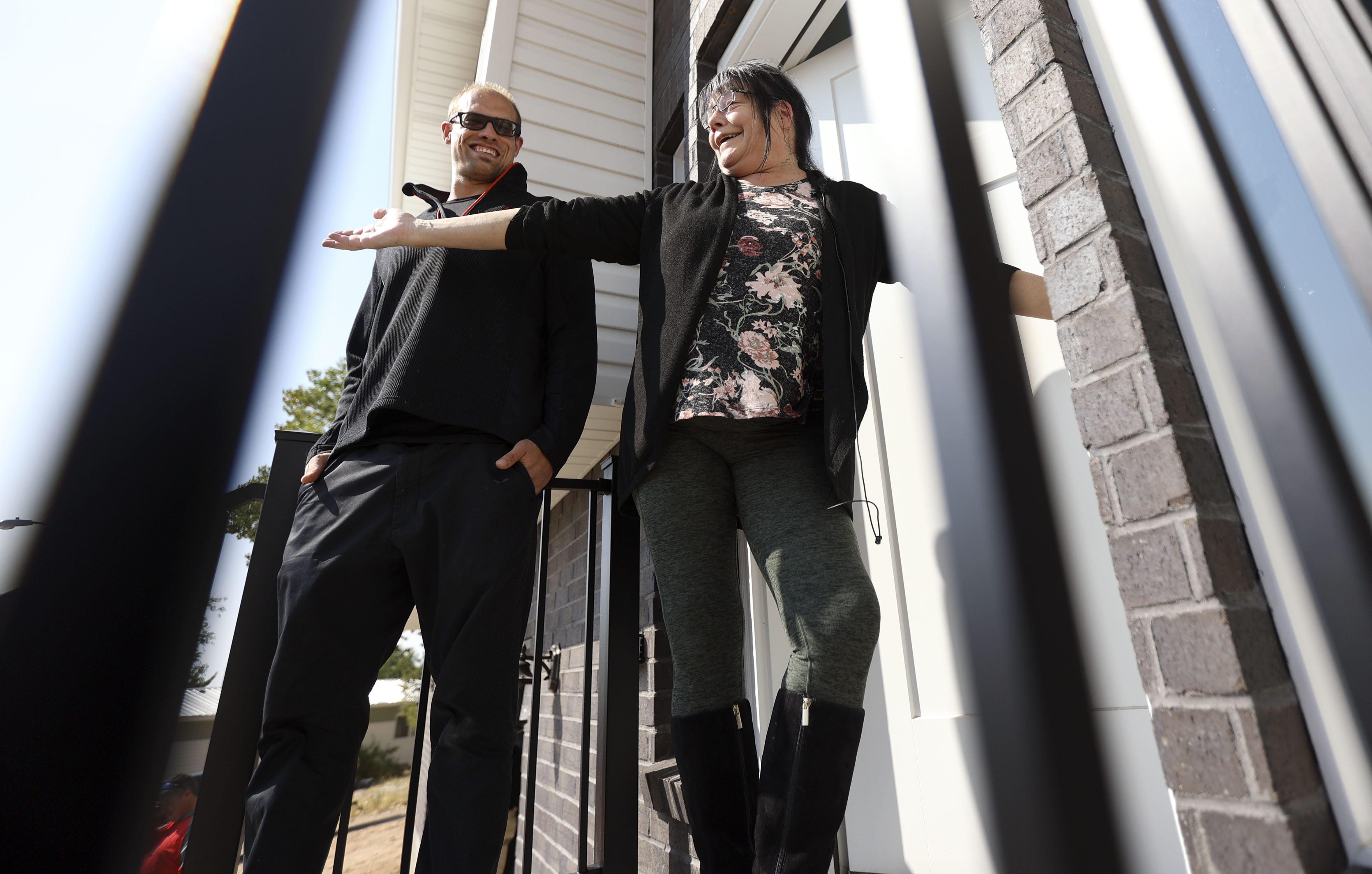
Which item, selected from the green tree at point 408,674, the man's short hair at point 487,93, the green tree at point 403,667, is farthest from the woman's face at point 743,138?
the green tree at point 408,674

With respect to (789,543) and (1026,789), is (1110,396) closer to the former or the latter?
(789,543)

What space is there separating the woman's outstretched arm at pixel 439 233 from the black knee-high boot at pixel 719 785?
3.33 ft

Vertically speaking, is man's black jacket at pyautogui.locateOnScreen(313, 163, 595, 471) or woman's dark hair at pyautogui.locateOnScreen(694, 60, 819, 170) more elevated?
woman's dark hair at pyautogui.locateOnScreen(694, 60, 819, 170)

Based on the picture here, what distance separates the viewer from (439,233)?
1329mm

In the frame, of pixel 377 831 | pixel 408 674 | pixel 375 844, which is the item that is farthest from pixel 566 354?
pixel 408 674

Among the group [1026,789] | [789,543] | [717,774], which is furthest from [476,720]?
[1026,789]

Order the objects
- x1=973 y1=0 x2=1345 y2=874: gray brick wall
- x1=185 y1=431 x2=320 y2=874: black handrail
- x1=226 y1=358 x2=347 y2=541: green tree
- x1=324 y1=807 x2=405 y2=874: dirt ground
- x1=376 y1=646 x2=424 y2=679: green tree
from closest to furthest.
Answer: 1. x1=973 y1=0 x2=1345 y2=874: gray brick wall
2. x1=185 y1=431 x2=320 y2=874: black handrail
3. x1=324 y1=807 x2=405 y2=874: dirt ground
4. x1=226 y1=358 x2=347 y2=541: green tree
5. x1=376 y1=646 x2=424 y2=679: green tree

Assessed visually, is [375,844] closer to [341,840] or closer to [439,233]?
[341,840]

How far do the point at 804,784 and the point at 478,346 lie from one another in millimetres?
1054

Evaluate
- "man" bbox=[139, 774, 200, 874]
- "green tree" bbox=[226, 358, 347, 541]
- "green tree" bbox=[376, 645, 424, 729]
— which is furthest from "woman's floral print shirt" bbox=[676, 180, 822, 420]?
"green tree" bbox=[376, 645, 424, 729]

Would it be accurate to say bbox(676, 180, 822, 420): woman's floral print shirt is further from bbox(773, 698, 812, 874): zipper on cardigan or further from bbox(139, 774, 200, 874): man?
Result: bbox(139, 774, 200, 874): man

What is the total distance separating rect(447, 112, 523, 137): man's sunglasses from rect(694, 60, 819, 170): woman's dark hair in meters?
0.59

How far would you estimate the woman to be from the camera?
0.93 metres

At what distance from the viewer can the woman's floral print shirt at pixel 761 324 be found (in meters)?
1.12
